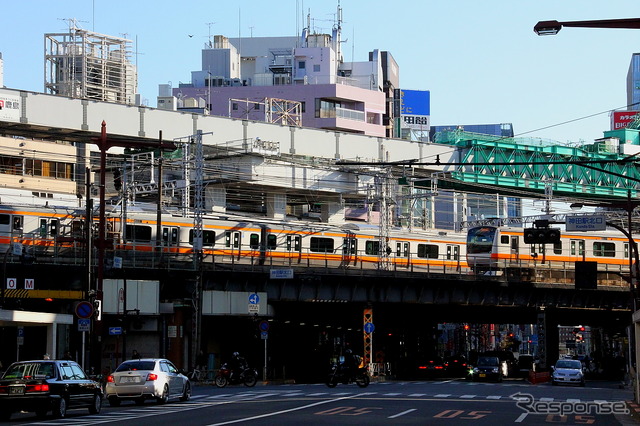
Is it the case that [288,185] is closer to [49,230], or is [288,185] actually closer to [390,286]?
[390,286]

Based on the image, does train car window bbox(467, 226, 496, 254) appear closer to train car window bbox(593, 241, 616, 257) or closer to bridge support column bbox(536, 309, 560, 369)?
bridge support column bbox(536, 309, 560, 369)

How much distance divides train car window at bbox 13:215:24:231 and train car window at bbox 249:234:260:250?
1393cm

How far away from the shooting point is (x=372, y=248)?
7069 cm

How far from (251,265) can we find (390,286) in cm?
1059

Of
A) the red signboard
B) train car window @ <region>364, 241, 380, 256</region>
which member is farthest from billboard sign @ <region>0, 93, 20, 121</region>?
the red signboard

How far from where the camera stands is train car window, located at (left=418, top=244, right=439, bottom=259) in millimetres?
72375

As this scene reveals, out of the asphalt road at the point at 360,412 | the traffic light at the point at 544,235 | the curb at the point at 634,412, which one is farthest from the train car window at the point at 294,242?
the curb at the point at 634,412

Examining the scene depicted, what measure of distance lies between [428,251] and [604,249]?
1202 cm

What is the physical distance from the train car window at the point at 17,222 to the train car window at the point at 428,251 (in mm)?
26728

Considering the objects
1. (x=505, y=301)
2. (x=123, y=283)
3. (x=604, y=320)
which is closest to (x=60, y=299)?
(x=123, y=283)

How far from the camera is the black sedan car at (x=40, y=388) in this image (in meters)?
25.7

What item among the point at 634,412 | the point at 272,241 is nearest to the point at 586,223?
the point at 272,241

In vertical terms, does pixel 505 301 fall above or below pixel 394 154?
below

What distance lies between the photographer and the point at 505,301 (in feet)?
234
